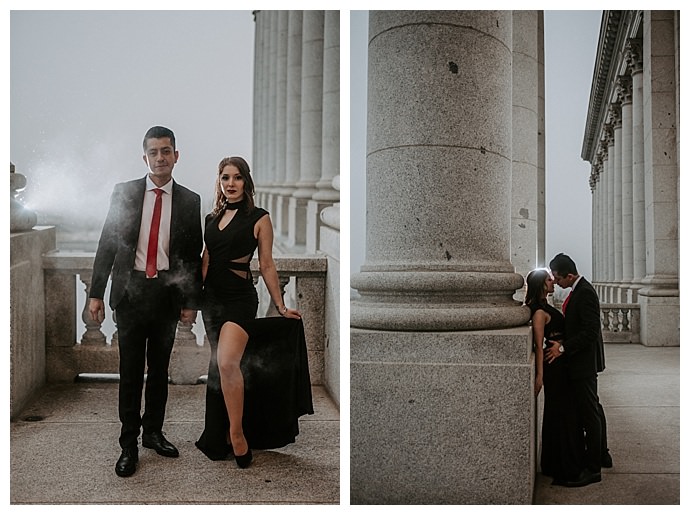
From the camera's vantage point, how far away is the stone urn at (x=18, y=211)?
525cm

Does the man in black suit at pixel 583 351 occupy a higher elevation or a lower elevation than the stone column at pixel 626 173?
lower

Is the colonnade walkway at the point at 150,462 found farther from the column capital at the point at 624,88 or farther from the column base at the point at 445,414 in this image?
the column capital at the point at 624,88

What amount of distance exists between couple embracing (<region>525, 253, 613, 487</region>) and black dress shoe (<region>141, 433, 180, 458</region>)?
270cm

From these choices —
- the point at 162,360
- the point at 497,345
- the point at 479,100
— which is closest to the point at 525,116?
the point at 479,100

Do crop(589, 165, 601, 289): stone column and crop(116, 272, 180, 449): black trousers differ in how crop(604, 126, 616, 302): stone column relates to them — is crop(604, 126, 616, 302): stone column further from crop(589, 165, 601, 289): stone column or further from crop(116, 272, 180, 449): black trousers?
crop(116, 272, 180, 449): black trousers

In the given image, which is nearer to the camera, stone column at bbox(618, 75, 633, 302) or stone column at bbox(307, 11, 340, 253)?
stone column at bbox(307, 11, 340, 253)

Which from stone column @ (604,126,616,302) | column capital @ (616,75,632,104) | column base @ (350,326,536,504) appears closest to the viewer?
column base @ (350,326,536,504)

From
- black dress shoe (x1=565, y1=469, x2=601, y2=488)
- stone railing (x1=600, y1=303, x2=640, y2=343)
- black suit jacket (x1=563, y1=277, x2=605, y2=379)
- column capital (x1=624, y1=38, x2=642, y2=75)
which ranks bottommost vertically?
black dress shoe (x1=565, y1=469, x2=601, y2=488)

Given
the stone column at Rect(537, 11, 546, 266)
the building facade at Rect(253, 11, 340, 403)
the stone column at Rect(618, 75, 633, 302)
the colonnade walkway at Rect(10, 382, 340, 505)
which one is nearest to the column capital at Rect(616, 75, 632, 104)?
the stone column at Rect(618, 75, 633, 302)

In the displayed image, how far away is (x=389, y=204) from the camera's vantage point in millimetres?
4957

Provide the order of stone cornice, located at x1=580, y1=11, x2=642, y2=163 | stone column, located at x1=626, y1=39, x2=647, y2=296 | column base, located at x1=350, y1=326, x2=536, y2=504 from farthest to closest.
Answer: stone cornice, located at x1=580, y1=11, x2=642, y2=163 < stone column, located at x1=626, y1=39, x2=647, y2=296 < column base, located at x1=350, y1=326, x2=536, y2=504

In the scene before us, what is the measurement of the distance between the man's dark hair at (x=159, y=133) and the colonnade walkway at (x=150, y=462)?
1659mm

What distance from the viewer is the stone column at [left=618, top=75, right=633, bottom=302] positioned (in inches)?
814

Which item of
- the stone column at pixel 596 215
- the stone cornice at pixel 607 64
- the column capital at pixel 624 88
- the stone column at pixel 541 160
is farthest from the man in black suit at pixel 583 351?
the stone column at pixel 596 215
